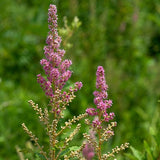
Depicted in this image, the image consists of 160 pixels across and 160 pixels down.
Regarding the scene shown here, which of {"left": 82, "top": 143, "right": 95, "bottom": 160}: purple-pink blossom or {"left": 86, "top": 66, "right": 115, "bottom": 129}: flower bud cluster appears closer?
{"left": 86, "top": 66, "right": 115, "bottom": 129}: flower bud cluster

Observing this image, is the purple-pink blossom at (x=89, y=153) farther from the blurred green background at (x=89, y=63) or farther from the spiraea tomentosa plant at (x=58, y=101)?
the blurred green background at (x=89, y=63)

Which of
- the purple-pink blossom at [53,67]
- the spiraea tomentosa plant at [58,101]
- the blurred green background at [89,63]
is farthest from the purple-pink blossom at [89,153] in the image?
the blurred green background at [89,63]

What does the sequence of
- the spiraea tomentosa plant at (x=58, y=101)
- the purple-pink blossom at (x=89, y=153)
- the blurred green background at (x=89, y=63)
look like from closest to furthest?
the spiraea tomentosa plant at (x=58, y=101) < the purple-pink blossom at (x=89, y=153) < the blurred green background at (x=89, y=63)

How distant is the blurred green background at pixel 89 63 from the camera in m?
3.55

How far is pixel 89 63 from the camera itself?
4.39m

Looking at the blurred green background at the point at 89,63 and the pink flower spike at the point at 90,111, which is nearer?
the pink flower spike at the point at 90,111

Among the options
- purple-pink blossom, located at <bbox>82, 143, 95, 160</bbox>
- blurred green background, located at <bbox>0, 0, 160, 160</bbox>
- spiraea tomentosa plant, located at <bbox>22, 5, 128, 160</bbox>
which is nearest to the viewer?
spiraea tomentosa plant, located at <bbox>22, 5, 128, 160</bbox>

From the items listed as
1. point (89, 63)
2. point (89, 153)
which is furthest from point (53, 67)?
point (89, 63)

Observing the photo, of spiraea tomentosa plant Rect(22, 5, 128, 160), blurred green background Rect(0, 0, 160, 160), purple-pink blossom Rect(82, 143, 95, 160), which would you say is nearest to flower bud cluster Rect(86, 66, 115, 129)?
spiraea tomentosa plant Rect(22, 5, 128, 160)

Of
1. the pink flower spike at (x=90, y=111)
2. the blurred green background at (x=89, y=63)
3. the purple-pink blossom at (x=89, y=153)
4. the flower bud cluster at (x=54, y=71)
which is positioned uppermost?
the blurred green background at (x=89, y=63)

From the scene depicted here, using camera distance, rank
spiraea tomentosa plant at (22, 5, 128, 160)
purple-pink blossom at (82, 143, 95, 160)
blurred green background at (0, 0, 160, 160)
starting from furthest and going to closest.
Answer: blurred green background at (0, 0, 160, 160)
purple-pink blossom at (82, 143, 95, 160)
spiraea tomentosa plant at (22, 5, 128, 160)

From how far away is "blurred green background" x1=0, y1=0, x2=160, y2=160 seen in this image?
3.55 m

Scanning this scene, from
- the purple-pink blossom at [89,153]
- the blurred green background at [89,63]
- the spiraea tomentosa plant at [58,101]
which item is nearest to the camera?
the spiraea tomentosa plant at [58,101]

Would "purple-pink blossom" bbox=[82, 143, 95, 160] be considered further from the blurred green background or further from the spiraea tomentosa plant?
the blurred green background
